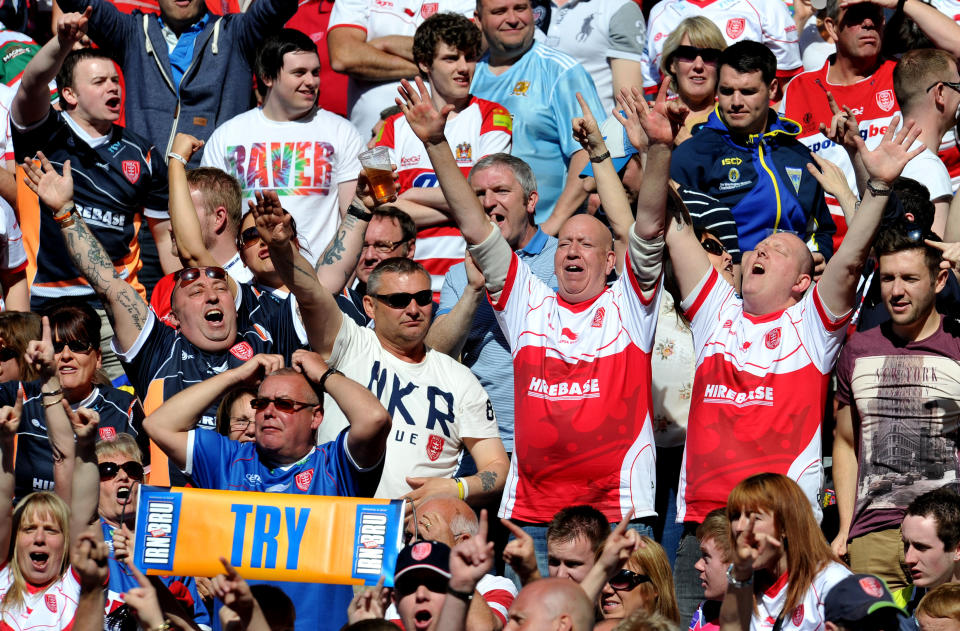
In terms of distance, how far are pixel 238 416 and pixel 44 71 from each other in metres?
2.56

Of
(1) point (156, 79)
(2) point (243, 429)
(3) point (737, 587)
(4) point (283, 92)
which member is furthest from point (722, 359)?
(1) point (156, 79)

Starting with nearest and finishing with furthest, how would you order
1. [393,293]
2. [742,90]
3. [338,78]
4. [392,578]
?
[392,578], [393,293], [742,90], [338,78]

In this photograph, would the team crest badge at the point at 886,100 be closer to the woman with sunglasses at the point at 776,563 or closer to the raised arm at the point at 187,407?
the woman with sunglasses at the point at 776,563

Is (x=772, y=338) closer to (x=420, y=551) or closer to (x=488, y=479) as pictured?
(x=488, y=479)

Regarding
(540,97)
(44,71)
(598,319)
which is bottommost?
(598,319)

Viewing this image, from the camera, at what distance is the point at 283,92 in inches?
362

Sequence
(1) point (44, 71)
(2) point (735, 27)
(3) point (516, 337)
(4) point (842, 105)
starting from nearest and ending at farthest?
(3) point (516, 337) < (1) point (44, 71) < (4) point (842, 105) < (2) point (735, 27)

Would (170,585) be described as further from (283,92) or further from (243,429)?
(283,92)

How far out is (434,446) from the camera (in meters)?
7.13

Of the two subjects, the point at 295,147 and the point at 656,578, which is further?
the point at 295,147

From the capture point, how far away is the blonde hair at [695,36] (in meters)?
8.94

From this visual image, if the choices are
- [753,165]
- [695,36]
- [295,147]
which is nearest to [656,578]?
[753,165]

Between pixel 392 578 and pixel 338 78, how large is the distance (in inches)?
238

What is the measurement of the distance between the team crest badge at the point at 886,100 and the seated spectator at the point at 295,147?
3.27 metres
